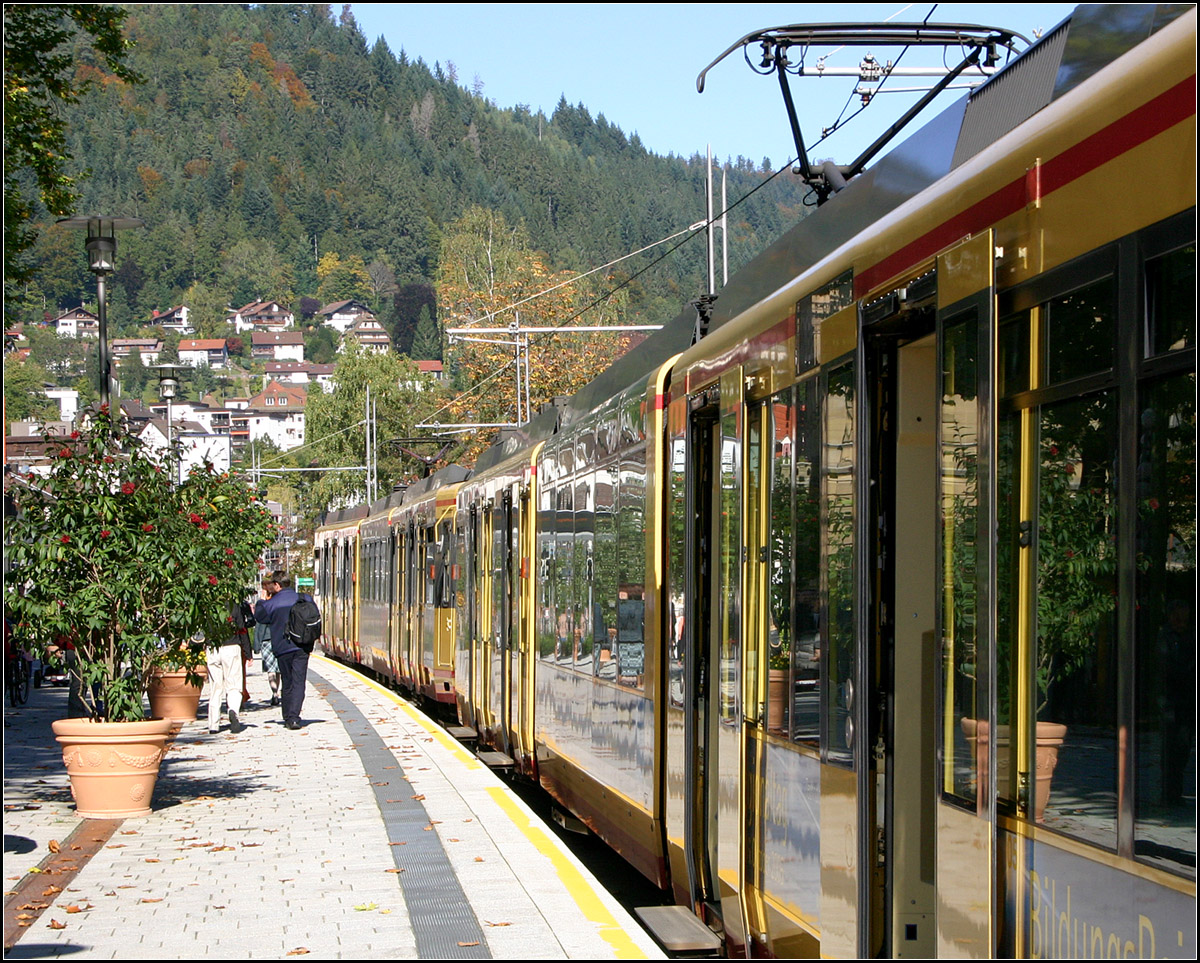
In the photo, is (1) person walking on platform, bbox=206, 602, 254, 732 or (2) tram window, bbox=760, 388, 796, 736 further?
(1) person walking on platform, bbox=206, 602, 254, 732

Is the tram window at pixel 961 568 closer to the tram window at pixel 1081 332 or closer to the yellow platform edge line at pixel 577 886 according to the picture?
the tram window at pixel 1081 332

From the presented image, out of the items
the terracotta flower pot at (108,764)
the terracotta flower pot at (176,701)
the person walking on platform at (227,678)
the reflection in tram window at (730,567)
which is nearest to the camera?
the reflection in tram window at (730,567)

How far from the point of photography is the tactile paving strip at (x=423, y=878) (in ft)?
23.4

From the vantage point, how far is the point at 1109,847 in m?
3.15

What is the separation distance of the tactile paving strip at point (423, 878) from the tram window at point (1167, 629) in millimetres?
4391

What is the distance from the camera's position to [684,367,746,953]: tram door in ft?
21.4

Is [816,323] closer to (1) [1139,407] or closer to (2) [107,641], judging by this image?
(1) [1139,407]

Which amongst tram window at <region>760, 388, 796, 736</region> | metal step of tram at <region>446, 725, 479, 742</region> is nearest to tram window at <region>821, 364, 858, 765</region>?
tram window at <region>760, 388, 796, 736</region>

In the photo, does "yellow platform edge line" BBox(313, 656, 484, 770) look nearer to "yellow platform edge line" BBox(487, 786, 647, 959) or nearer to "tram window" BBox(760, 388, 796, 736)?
"yellow platform edge line" BBox(487, 786, 647, 959)

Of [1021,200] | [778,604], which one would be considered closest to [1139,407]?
[1021,200]

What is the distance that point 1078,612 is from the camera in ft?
10.9

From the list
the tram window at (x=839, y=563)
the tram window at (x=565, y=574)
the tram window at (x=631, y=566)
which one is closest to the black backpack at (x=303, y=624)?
the tram window at (x=565, y=574)

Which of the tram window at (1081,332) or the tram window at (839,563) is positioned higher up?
the tram window at (1081,332)

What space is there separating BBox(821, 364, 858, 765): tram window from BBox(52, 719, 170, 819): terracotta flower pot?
7890 mm
